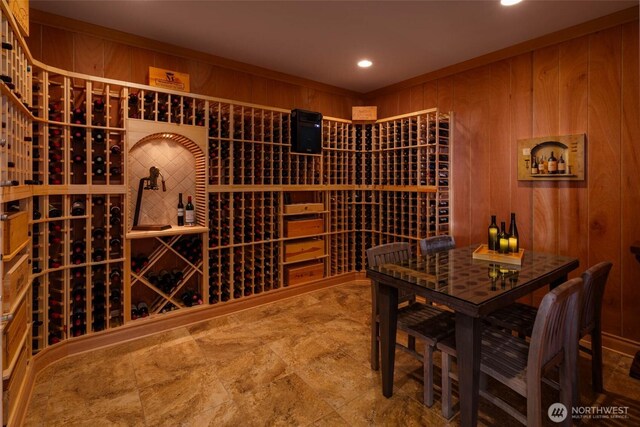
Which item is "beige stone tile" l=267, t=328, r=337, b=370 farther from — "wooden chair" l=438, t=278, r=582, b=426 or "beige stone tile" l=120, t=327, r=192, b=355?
"wooden chair" l=438, t=278, r=582, b=426

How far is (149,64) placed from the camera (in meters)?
2.88

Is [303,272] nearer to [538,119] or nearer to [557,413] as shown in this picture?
[557,413]

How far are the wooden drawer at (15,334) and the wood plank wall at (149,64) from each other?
6.17 ft

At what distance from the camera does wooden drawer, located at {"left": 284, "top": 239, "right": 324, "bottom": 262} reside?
3.60 metres

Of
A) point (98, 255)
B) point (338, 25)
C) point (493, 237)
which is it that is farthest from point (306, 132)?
point (98, 255)

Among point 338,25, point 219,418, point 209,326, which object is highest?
point 338,25

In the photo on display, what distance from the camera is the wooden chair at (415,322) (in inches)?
70.7

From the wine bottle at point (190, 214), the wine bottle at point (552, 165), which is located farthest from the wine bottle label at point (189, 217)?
the wine bottle at point (552, 165)

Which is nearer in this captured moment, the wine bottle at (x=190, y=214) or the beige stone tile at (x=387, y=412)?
the beige stone tile at (x=387, y=412)

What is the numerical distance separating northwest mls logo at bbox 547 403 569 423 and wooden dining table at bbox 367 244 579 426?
432 mm

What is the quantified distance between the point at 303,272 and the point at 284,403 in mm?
1888

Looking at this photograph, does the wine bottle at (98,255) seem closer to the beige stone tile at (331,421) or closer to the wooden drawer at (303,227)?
the wooden drawer at (303,227)

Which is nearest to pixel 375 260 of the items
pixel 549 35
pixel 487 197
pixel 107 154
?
pixel 487 197

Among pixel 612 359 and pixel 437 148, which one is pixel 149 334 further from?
pixel 612 359
